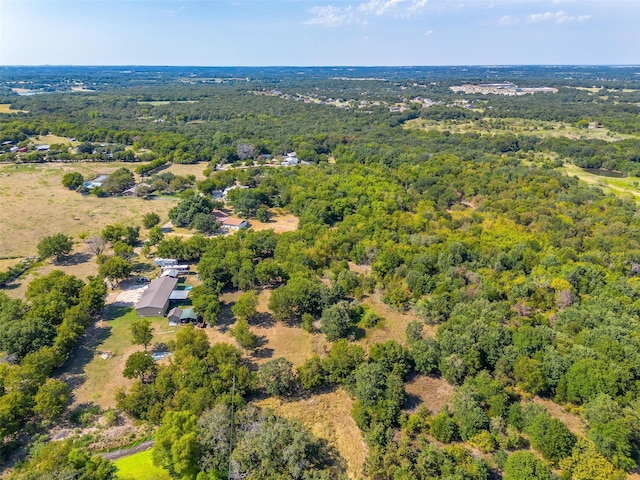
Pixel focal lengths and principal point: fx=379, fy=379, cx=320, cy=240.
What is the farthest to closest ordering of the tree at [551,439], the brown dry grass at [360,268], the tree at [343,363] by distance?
the brown dry grass at [360,268] < the tree at [343,363] < the tree at [551,439]

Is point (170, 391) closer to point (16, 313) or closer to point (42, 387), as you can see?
point (42, 387)

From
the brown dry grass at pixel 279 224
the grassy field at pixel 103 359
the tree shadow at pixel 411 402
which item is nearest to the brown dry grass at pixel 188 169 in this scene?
the brown dry grass at pixel 279 224

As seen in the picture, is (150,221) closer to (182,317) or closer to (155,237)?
(155,237)

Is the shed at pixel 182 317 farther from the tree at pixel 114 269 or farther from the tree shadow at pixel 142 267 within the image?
the tree shadow at pixel 142 267

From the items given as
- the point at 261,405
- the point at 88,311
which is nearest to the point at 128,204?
the point at 88,311

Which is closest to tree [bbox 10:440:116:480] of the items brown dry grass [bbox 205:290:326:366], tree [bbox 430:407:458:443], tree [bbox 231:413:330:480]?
tree [bbox 231:413:330:480]

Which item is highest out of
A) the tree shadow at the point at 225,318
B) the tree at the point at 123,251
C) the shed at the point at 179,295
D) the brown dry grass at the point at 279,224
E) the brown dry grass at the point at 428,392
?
the tree at the point at 123,251
